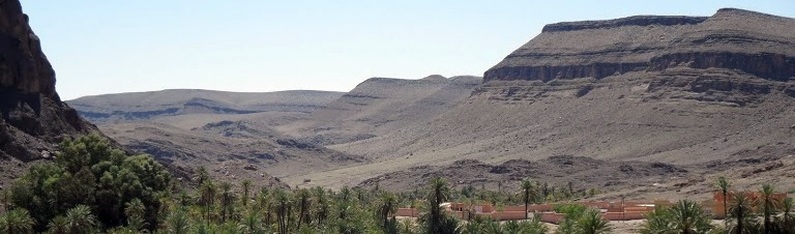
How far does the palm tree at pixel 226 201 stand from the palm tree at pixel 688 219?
132 ft

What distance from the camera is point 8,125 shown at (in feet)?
308

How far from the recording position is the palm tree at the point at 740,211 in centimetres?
5659

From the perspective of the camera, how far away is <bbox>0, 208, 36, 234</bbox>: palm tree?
64375 mm

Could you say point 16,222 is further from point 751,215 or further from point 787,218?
point 787,218

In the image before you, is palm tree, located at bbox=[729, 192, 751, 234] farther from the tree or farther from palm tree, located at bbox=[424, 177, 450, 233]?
palm tree, located at bbox=[424, 177, 450, 233]

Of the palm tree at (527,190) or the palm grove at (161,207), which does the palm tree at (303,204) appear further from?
the palm tree at (527,190)

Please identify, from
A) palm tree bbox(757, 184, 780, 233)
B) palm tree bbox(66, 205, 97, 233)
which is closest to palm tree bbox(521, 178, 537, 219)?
palm tree bbox(757, 184, 780, 233)

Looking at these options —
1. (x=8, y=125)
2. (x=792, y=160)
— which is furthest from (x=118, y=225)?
(x=792, y=160)

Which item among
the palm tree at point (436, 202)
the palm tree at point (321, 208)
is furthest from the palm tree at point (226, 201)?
the palm tree at point (436, 202)

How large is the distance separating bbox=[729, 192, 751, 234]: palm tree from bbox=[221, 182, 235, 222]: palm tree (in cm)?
4136

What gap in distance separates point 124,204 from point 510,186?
8490cm

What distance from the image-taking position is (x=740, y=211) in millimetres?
56688

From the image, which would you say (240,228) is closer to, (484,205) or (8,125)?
(484,205)

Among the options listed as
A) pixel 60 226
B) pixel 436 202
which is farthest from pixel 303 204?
pixel 60 226
